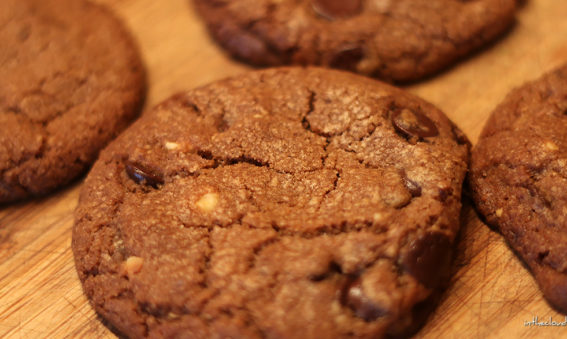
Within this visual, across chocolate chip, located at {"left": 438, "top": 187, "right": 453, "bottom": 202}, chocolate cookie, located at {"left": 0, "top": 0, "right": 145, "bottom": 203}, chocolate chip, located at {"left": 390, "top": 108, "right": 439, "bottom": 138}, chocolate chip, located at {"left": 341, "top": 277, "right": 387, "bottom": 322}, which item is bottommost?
chocolate cookie, located at {"left": 0, "top": 0, "right": 145, "bottom": 203}

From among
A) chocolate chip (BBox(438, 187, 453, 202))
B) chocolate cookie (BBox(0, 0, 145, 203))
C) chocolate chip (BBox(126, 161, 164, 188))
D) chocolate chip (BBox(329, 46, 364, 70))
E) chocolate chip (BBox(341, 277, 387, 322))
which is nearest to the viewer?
chocolate chip (BBox(341, 277, 387, 322))

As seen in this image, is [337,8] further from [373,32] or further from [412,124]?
[412,124]

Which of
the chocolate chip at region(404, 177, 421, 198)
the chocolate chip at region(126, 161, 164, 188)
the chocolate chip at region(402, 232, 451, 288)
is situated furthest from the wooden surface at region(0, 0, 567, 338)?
the chocolate chip at region(126, 161, 164, 188)

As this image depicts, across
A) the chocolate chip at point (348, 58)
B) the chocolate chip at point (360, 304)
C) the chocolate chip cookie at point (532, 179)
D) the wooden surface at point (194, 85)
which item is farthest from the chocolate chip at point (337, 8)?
the chocolate chip at point (360, 304)

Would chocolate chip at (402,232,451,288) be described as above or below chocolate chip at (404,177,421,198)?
below

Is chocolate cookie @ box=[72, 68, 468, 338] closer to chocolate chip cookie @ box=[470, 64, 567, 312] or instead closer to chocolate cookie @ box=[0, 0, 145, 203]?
chocolate chip cookie @ box=[470, 64, 567, 312]

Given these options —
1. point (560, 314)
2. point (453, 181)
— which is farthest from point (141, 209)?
point (560, 314)

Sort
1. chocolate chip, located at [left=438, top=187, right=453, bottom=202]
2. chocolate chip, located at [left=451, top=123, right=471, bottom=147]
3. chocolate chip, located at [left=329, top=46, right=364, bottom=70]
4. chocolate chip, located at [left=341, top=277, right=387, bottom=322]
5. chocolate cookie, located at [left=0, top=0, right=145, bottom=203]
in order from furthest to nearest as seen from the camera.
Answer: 1. chocolate chip, located at [left=329, top=46, right=364, bottom=70]
2. chocolate cookie, located at [left=0, top=0, right=145, bottom=203]
3. chocolate chip, located at [left=451, top=123, right=471, bottom=147]
4. chocolate chip, located at [left=438, top=187, right=453, bottom=202]
5. chocolate chip, located at [left=341, top=277, right=387, bottom=322]

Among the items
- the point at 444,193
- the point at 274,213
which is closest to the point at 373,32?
the point at 444,193
